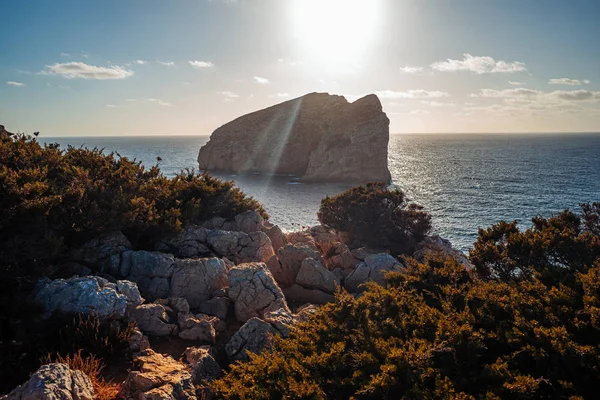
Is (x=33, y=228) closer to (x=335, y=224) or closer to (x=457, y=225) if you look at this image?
(x=335, y=224)

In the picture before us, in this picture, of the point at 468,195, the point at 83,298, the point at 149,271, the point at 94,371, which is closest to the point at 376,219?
Result: the point at 149,271

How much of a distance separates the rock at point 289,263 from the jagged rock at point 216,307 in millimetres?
3702

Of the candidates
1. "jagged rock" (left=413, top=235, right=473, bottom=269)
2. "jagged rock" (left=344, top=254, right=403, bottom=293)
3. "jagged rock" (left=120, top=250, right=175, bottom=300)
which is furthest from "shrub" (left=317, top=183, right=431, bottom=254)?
"jagged rock" (left=120, top=250, right=175, bottom=300)

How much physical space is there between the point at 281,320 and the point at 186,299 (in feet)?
10.9

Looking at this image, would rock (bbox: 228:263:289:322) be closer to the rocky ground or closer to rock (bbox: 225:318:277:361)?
the rocky ground

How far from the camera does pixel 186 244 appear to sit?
47.7ft

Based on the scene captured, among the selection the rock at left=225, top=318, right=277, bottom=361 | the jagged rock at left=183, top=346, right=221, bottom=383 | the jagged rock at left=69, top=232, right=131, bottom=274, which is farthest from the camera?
the jagged rock at left=69, top=232, right=131, bottom=274

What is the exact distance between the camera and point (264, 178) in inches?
3135

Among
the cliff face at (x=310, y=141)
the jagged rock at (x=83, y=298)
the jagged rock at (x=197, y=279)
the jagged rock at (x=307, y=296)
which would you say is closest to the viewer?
the jagged rock at (x=83, y=298)

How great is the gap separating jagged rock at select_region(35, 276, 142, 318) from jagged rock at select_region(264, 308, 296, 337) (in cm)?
372

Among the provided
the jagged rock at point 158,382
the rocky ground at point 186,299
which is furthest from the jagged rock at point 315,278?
the jagged rock at point 158,382

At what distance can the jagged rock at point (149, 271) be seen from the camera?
36.5 ft

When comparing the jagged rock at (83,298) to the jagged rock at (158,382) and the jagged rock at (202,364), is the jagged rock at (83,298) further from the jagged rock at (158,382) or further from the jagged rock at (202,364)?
the jagged rock at (202,364)

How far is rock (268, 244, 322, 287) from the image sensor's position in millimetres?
14266
